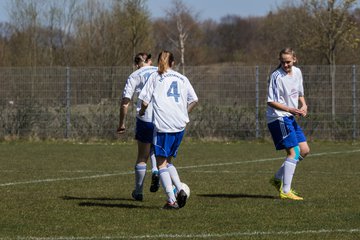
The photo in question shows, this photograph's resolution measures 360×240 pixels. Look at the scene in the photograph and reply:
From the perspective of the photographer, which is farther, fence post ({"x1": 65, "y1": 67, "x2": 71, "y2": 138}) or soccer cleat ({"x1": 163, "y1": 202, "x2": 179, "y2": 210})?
fence post ({"x1": 65, "y1": 67, "x2": 71, "y2": 138})

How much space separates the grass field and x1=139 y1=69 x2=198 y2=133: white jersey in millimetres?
953

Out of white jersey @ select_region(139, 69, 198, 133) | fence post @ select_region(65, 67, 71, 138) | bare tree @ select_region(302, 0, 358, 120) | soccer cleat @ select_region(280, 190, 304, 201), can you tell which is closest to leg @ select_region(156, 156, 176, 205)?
white jersey @ select_region(139, 69, 198, 133)

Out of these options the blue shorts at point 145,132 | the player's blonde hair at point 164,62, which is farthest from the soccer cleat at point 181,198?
the blue shorts at point 145,132

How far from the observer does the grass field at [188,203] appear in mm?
8594

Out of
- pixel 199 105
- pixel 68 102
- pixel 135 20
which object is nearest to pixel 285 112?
pixel 199 105

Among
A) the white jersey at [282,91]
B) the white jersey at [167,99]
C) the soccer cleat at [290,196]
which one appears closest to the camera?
the white jersey at [167,99]

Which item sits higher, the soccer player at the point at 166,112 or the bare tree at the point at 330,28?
the bare tree at the point at 330,28

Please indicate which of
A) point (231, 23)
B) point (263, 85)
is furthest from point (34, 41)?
point (231, 23)

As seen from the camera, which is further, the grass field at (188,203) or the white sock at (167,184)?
the white sock at (167,184)

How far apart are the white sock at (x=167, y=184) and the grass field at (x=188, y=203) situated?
0.19 meters

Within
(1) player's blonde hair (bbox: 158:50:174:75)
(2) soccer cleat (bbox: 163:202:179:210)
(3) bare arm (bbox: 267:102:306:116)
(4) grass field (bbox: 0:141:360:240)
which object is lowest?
(4) grass field (bbox: 0:141:360:240)

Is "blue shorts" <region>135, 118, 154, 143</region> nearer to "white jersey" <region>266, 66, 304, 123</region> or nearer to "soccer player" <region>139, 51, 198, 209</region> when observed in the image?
"soccer player" <region>139, 51, 198, 209</region>

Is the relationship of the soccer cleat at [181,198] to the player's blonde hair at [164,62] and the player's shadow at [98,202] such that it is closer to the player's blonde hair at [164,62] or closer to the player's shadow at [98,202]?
the player's shadow at [98,202]

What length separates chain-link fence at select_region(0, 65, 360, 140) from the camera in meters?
26.2
